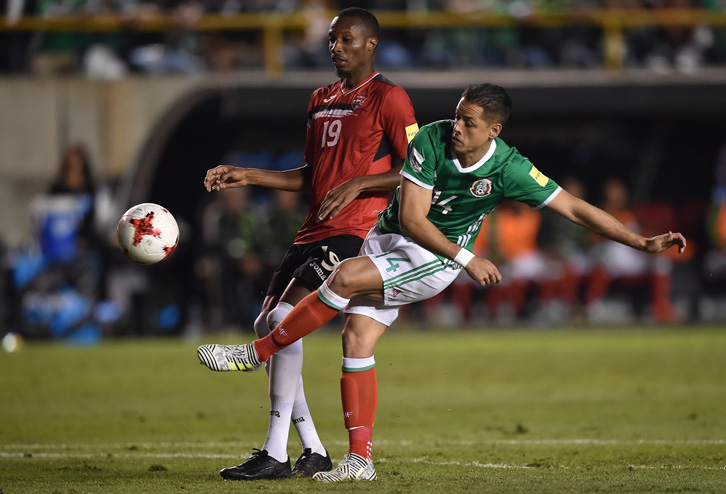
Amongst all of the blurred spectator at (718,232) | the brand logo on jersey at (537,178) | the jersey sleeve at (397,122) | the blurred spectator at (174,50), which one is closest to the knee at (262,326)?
the jersey sleeve at (397,122)

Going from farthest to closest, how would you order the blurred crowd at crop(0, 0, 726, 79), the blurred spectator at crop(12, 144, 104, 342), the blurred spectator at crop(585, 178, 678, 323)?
the blurred spectator at crop(585, 178, 678, 323), the blurred crowd at crop(0, 0, 726, 79), the blurred spectator at crop(12, 144, 104, 342)

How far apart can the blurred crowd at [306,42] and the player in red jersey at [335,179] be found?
1154 cm

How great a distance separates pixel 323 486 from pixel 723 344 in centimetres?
1119

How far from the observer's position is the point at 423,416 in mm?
9680

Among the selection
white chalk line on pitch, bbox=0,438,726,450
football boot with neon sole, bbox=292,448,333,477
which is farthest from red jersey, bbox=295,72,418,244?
white chalk line on pitch, bbox=0,438,726,450

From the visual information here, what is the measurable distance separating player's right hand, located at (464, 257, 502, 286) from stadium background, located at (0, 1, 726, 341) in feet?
39.1

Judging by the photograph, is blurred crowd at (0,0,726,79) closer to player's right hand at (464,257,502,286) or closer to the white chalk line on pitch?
the white chalk line on pitch

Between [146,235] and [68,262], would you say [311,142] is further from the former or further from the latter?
[68,262]

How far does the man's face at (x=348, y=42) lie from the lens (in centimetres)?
641

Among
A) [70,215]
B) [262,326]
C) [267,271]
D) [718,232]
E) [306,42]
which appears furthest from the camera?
[718,232]

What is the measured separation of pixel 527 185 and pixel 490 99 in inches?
20.2

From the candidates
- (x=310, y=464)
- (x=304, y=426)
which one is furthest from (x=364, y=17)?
(x=310, y=464)

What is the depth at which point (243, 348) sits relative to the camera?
6.02 m

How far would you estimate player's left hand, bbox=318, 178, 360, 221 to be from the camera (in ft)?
19.9
